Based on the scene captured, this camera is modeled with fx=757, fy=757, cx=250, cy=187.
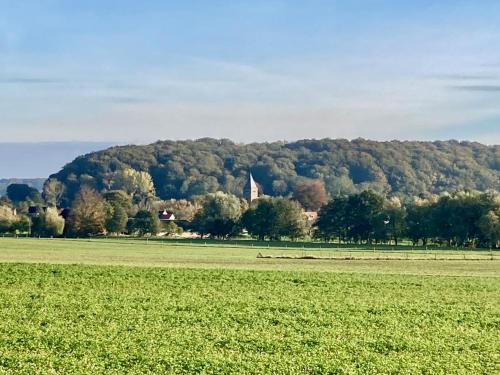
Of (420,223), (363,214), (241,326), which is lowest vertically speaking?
(241,326)

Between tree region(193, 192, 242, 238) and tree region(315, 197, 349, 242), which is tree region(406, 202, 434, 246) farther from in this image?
tree region(193, 192, 242, 238)

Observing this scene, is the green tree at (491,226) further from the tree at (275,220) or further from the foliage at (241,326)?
the foliage at (241,326)

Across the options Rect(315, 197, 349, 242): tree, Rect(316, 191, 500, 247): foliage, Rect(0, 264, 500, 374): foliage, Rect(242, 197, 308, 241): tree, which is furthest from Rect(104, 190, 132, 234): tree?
Rect(0, 264, 500, 374): foliage

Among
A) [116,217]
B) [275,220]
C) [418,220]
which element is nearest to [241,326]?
[418,220]

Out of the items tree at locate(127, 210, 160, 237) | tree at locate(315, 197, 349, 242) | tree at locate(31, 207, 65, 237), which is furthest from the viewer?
tree at locate(127, 210, 160, 237)

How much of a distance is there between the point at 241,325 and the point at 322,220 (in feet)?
376

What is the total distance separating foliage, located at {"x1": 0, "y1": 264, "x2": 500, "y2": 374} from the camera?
2064cm

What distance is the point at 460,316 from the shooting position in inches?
1240

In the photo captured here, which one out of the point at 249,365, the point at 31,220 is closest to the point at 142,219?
the point at 31,220

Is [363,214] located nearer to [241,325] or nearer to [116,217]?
[116,217]

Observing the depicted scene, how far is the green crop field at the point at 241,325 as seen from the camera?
68.0 ft

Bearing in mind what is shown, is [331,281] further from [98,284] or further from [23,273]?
[23,273]

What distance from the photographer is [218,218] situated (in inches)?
5891

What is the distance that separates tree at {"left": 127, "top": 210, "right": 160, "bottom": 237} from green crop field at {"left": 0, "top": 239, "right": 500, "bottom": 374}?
350 ft
